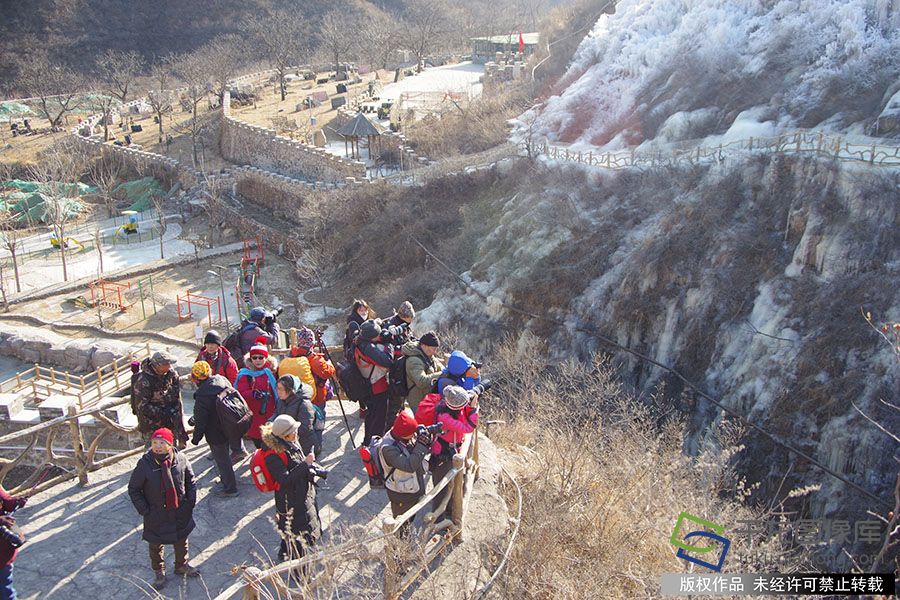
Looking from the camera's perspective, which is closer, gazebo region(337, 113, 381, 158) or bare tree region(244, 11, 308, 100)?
gazebo region(337, 113, 381, 158)

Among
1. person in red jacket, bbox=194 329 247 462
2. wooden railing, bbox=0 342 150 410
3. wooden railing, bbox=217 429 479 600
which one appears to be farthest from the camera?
wooden railing, bbox=0 342 150 410

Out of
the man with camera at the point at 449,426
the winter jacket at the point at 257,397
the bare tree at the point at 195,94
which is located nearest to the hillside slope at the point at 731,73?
the man with camera at the point at 449,426

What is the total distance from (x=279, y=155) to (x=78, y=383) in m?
22.4

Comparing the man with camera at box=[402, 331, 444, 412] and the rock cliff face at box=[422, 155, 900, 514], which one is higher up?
the man with camera at box=[402, 331, 444, 412]

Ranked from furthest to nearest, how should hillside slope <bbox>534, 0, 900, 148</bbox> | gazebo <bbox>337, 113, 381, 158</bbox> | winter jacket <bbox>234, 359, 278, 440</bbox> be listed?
gazebo <bbox>337, 113, 381, 158</bbox> → hillside slope <bbox>534, 0, 900, 148</bbox> → winter jacket <bbox>234, 359, 278, 440</bbox>

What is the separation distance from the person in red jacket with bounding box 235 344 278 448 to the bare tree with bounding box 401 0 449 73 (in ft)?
163

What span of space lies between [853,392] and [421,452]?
30.5 feet

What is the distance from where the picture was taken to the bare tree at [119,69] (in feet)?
191

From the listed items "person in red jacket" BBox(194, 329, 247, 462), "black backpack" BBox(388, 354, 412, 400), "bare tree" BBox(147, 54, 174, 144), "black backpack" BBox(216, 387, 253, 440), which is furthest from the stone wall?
"black backpack" BBox(216, 387, 253, 440)

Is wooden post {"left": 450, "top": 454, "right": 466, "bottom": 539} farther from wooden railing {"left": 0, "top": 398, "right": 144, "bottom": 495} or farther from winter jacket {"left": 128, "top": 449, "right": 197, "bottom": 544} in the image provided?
wooden railing {"left": 0, "top": 398, "right": 144, "bottom": 495}

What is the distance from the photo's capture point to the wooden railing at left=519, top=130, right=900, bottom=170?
55.9 ft

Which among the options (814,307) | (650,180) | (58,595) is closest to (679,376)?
(814,307)

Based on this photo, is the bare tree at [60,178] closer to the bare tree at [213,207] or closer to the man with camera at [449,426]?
the bare tree at [213,207]

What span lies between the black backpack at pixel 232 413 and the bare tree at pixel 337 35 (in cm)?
5270
